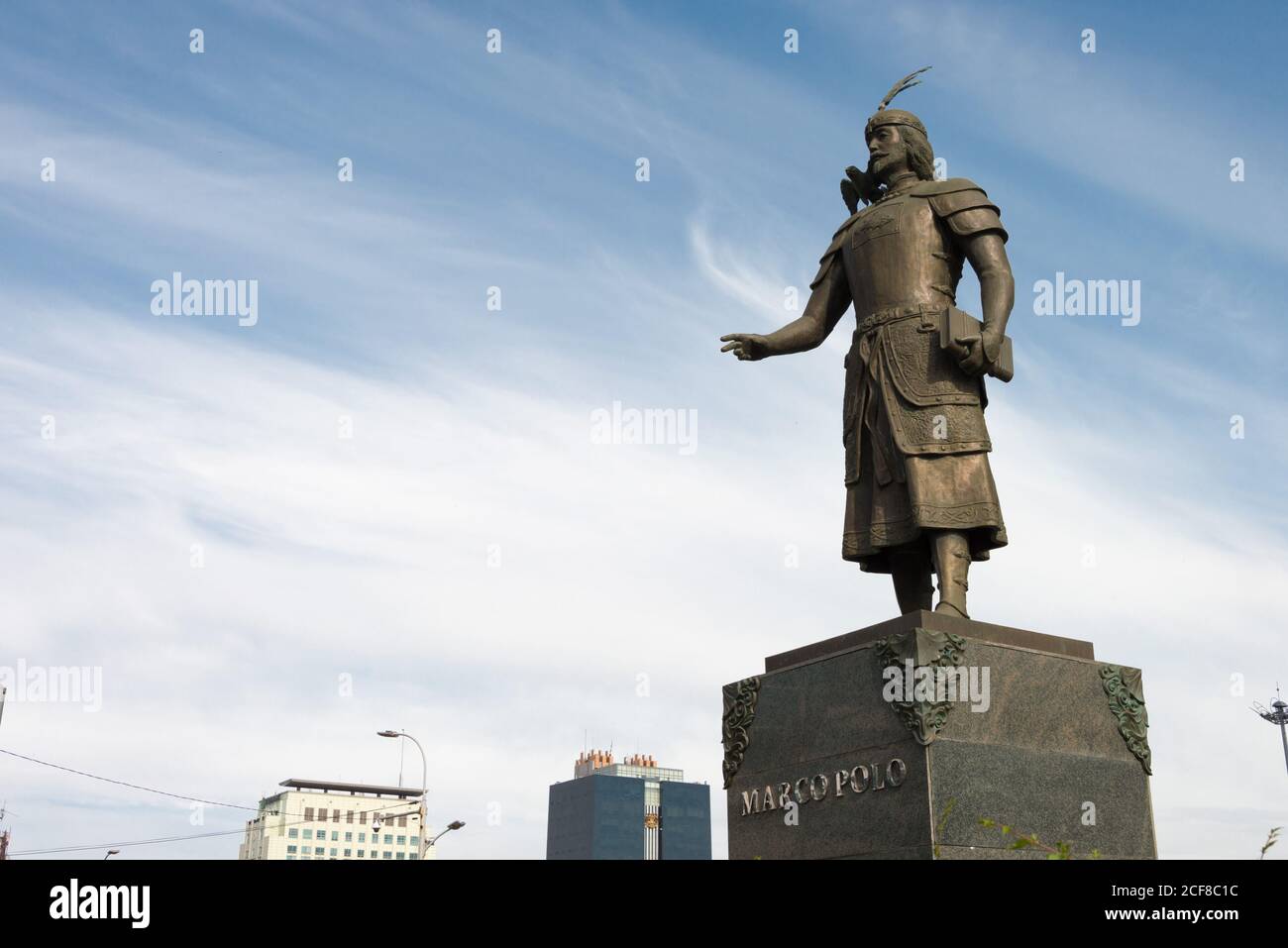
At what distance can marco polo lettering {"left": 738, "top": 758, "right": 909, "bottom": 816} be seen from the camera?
8.23 m

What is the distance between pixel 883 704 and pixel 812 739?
2.43 ft

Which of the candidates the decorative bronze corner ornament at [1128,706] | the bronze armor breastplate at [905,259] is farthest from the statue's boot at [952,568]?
the bronze armor breastplate at [905,259]

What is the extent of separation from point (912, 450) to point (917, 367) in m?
0.63

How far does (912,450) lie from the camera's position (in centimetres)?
927

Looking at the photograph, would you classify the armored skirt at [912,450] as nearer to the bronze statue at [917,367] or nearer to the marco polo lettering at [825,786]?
the bronze statue at [917,367]

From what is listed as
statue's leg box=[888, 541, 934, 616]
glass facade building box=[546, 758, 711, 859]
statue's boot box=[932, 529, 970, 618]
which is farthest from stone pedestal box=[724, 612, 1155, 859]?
glass facade building box=[546, 758, 711, 859]

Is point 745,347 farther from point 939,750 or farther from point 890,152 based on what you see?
point 939,750

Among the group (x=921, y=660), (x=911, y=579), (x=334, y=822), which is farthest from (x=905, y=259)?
(x=334, y=822)

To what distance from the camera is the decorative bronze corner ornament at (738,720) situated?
958 centimetres

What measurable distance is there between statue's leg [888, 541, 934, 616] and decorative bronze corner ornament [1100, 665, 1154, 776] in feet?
4.28

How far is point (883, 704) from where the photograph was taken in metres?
8.44
